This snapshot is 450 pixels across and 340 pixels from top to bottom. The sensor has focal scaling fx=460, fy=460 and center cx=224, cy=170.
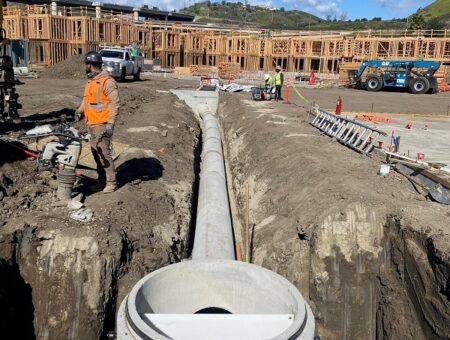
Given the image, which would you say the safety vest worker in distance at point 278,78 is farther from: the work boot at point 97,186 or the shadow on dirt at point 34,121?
the work boot at point 97,186

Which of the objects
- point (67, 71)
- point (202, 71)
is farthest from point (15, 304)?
point (202, 71)

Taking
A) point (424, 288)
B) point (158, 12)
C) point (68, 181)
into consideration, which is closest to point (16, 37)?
point (68, 181)

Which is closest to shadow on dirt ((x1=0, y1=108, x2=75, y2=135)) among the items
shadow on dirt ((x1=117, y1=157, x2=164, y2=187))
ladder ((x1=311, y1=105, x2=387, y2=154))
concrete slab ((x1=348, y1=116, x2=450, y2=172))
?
shadow on dirt ((x1=117, y1=157, x2=164, y2=187))

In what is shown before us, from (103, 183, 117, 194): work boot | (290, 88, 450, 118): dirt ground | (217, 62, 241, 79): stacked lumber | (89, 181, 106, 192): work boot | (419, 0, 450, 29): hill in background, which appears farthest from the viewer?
(419, 0, 450, 29): hill in background

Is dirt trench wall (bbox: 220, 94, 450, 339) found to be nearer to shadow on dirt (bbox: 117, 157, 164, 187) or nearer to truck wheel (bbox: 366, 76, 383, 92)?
shadow on dirt (bbox: 117, 157, 164, 187)

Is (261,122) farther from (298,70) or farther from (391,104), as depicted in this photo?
(298,70)

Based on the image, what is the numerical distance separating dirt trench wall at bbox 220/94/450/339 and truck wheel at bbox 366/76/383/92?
86.2ft

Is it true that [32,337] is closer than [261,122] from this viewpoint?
Yes

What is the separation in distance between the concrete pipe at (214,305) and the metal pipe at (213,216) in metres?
1.55

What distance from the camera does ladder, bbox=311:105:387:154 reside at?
1195cm

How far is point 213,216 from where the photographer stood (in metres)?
8.25

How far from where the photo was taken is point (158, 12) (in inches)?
4377

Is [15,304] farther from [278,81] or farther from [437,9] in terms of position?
[437,9]

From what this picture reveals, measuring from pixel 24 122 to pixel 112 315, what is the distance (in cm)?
841
